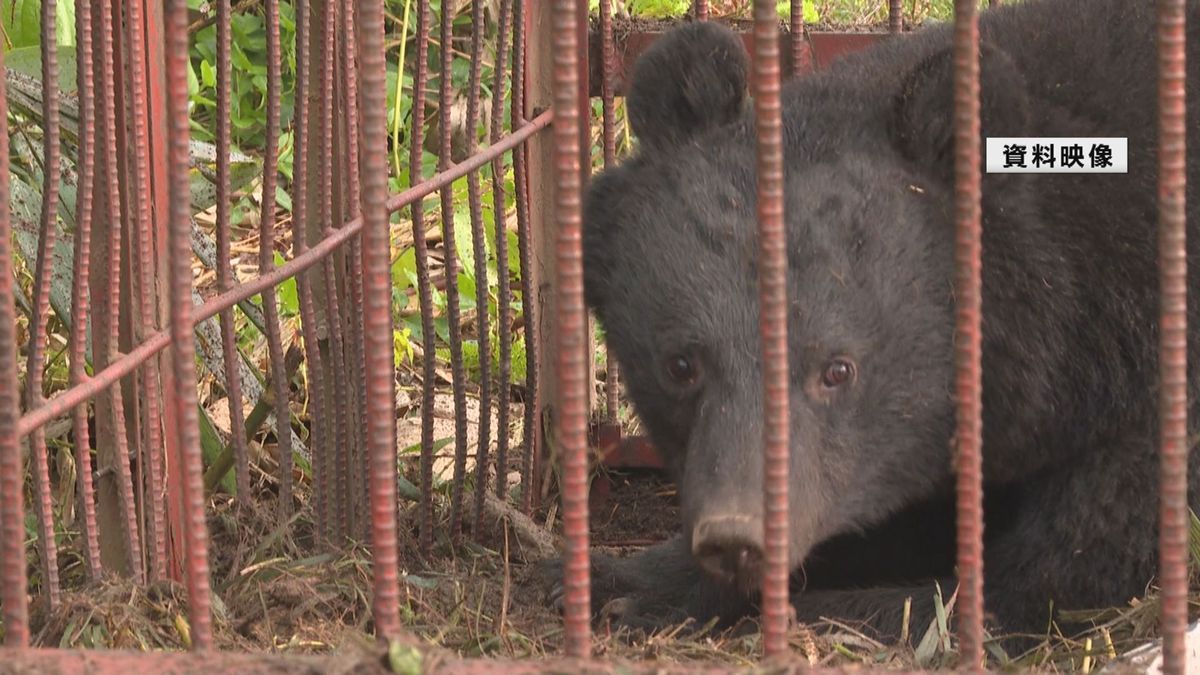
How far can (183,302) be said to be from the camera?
216 cm

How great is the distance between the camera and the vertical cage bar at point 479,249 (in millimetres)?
4547

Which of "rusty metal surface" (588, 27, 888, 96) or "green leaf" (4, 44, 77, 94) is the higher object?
"rusty metal surface" (588, 27, 888, 96)

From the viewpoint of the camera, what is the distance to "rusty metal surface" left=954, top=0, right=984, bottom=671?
2.16 m

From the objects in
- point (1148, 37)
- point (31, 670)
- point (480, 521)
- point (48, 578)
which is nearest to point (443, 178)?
point (480, 521)

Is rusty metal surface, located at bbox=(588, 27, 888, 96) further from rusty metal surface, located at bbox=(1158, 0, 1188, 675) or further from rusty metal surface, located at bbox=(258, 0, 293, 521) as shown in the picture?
rusty metal surface, located at bbox=(1158, 0, 1188, 675)

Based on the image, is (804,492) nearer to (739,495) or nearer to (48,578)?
(739,495)

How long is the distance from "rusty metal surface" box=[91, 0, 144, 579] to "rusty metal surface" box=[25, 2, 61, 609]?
0.34 feet

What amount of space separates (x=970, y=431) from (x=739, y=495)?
3.00ft

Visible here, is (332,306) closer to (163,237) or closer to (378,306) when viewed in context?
(163,237)

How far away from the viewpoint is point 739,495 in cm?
311

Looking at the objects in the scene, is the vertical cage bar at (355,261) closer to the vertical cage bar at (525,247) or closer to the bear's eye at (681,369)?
the vertical cage bar at (525,247)

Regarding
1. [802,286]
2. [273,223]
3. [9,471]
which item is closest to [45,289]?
[273,223]

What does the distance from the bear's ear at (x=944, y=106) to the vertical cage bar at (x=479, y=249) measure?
141 cm

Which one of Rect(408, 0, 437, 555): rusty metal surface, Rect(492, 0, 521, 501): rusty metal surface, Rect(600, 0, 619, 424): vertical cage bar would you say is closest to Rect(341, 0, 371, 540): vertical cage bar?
Rect(408, 0, 437, 555): rusty metal surface
